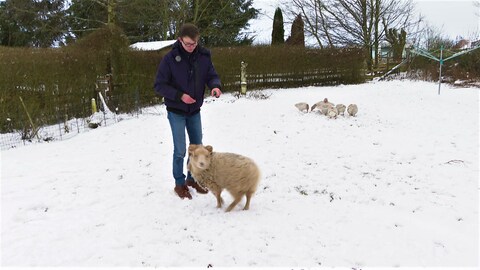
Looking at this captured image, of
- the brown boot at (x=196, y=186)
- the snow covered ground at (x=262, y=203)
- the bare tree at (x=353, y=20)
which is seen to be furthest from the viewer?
the bare tree at (x=353, y=20)

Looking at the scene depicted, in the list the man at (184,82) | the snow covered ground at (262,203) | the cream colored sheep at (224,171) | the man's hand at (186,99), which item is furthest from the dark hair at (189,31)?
the snow covered ground at (262,203)

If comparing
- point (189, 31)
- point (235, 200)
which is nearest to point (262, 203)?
point (235, 200)

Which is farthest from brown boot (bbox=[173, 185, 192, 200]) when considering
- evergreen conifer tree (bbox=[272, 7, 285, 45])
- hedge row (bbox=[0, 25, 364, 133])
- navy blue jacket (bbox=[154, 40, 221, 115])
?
evergreen conifer tree (bbox=[272, 7, 285, 45])

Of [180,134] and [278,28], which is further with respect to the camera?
[278,28]

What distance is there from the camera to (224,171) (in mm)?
4117

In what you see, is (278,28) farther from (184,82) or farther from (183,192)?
(183,192)

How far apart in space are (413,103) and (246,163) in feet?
37.6

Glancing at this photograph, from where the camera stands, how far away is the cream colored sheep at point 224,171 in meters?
4.07

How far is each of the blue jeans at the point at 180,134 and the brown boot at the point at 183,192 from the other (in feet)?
0.22

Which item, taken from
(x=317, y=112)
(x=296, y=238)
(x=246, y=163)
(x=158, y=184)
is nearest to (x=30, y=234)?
(x=158, y=184)

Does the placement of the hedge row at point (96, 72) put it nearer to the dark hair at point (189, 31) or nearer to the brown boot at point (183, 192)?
the brown boot at point (183, 192)

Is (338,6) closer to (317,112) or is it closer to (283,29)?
(283,29)

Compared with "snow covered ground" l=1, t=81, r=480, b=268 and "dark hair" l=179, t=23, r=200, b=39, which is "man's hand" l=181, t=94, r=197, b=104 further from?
"snow covered ground" l=1, t=81, r=480, b=268

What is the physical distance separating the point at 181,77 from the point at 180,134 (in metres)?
0.72
